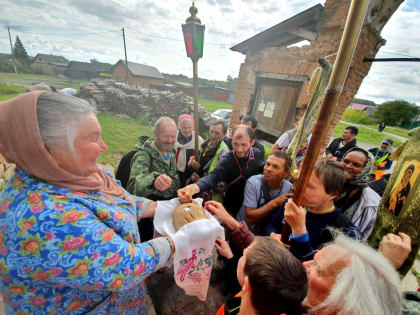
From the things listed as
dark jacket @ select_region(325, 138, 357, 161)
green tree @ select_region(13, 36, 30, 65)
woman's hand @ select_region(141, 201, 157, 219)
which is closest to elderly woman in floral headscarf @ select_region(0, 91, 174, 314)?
woman's hand @ select_region(141, 201, 157, 219)

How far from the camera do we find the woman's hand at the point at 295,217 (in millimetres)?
1216

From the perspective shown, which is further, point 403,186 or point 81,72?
point 81,72

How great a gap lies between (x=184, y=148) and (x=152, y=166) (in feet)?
4.26

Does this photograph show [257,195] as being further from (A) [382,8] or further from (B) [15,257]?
(A) [382,8]

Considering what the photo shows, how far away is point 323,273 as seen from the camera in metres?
0.99

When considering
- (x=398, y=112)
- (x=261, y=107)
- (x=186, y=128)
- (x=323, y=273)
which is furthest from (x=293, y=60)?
(x=398, y=112)

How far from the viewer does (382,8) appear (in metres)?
3.94

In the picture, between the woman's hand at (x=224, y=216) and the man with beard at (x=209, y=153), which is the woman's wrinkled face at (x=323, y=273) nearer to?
the woman's hand at (x=224, y=216)

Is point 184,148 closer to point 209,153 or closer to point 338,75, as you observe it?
point 209,153

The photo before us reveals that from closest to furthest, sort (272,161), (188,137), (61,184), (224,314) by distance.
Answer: (61,184), (224,314), (272,161), (188,137)

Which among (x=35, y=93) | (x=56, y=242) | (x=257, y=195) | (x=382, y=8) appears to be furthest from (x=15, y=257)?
(x=382, y=8)

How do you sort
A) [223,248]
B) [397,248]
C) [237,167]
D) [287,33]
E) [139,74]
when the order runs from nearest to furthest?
[397,248] < [223,248] < [237,167] < [287,33] < [139,74]

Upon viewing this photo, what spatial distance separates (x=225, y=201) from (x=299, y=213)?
5.05 ft

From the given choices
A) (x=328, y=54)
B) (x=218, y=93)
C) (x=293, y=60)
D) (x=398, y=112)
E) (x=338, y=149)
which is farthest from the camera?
(x=218, y=93)
